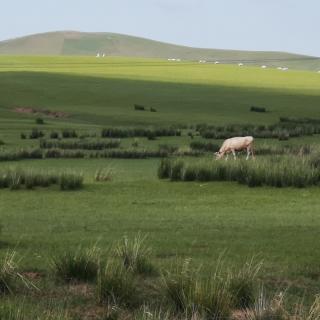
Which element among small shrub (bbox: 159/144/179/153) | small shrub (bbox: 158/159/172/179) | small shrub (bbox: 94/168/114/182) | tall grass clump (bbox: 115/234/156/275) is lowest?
small shrub (bbox: 159/144/179/153)

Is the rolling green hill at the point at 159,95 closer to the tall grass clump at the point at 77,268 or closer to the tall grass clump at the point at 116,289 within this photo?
the tall grass clump at the point at 77,268

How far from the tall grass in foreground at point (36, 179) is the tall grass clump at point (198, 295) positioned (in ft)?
42.9

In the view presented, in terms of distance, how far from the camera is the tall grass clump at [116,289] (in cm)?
927

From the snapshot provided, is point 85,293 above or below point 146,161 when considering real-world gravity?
above

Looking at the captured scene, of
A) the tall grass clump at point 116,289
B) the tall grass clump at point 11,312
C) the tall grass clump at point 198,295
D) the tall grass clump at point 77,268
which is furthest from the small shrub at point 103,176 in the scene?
the tall grass clump at point 11,312

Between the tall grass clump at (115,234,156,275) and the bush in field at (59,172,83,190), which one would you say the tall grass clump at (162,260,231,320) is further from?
the bush in field at (59,172,83,190)

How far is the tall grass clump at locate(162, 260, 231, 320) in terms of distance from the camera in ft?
28.2

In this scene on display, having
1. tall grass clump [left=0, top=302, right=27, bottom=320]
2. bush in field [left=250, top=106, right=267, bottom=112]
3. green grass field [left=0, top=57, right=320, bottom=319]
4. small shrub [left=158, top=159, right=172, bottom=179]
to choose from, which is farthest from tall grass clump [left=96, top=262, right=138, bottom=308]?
bush in field [left=250, top=106, right=267, bottom=112]

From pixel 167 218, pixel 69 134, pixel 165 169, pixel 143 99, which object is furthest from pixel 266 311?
pixel 143 99

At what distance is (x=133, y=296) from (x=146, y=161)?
23533mm

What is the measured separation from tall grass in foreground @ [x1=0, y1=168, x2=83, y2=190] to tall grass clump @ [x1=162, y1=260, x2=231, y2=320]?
13.1 m

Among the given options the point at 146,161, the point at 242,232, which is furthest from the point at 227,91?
the point at 242,232

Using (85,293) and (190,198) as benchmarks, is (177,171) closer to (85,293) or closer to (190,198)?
(190,198)

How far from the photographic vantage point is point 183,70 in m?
121
